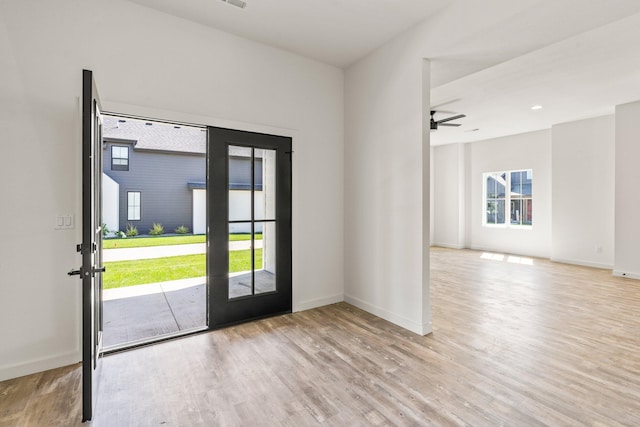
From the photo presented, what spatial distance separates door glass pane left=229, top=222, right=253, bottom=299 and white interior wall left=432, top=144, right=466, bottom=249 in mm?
7581

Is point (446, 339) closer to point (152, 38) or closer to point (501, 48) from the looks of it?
point (501, 48)

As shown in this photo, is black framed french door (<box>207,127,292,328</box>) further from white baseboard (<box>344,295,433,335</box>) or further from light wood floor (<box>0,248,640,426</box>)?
white baseboard (<box>344,295,433,335</box>)

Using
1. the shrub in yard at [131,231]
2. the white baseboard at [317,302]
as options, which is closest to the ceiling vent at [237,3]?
the white baseboard at [317,302]

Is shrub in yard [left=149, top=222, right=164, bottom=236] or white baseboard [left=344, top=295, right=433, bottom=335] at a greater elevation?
shrub in yard [left=149, top=222, right=164, bottom=236]

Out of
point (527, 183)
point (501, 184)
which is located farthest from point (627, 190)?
point (501, 184)

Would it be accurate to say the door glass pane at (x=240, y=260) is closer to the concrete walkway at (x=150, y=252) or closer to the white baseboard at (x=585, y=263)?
the concrete walkway at (x=150, y=252)

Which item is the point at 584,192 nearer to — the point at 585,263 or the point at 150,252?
the point at 585,263

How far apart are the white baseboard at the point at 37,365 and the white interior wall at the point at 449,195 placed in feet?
30.0

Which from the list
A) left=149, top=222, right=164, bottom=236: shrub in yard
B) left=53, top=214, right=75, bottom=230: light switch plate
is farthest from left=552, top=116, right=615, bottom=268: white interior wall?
left=149, top=222, right=164, bottom=236: shrub in yard

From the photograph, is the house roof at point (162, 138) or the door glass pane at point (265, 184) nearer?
the door glass pane at point (265, 184)

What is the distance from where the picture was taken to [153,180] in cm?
1191

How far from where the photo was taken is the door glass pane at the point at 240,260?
11.1 ft

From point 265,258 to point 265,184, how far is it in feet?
2.87

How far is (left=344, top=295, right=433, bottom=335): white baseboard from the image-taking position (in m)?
3.16
